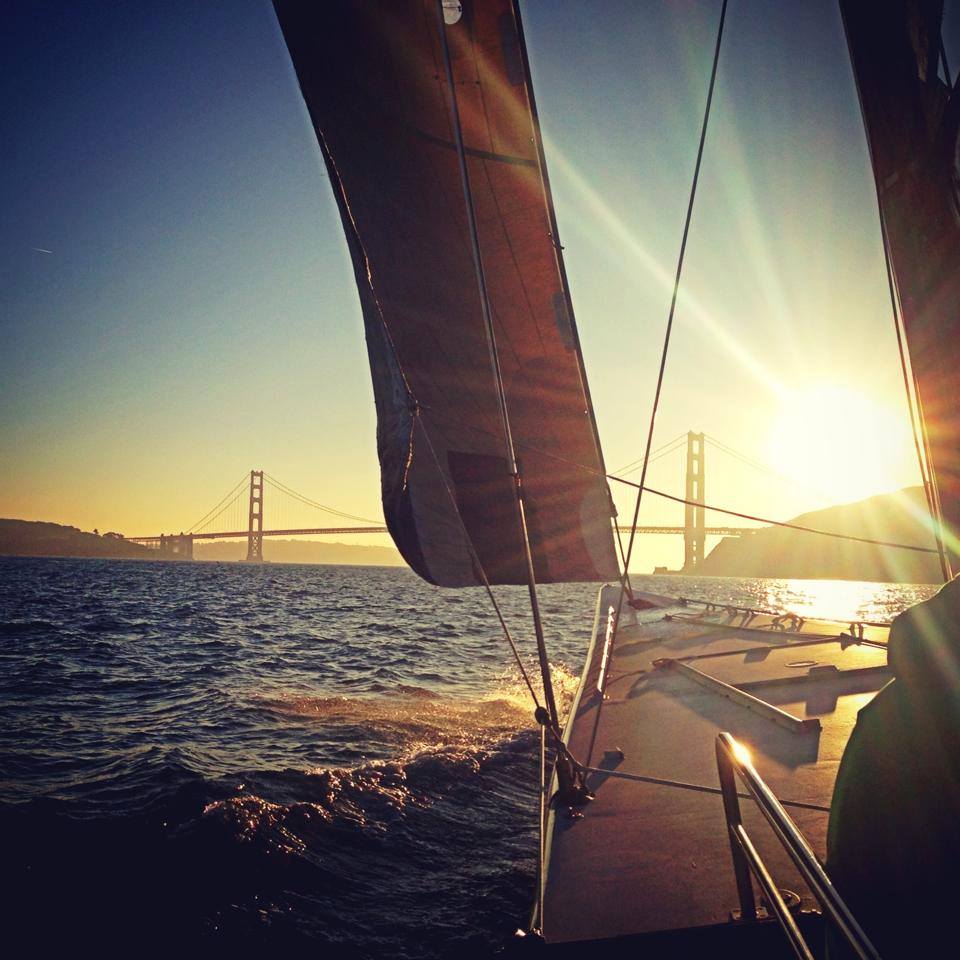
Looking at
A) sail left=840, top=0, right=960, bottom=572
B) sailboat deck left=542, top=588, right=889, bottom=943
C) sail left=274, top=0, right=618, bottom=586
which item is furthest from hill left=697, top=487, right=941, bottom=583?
sail left=840, top=0, right=960, bottom=572

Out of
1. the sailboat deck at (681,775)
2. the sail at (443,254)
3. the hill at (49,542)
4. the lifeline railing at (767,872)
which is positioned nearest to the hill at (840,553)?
the sailboat deck at (681,775)

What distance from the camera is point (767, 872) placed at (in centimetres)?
175

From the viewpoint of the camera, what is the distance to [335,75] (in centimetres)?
396

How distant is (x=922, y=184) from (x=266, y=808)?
6617 millimetres

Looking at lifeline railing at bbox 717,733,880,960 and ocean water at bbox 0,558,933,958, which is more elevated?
lifeline railing at bbox 717,733,880,960

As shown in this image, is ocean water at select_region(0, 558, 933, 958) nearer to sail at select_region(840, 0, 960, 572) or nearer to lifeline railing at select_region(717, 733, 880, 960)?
lifeline railing at select_region(717, 733, 880, 960)

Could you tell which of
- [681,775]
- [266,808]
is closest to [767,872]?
[681,775]

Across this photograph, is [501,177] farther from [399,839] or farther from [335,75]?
[399,839]

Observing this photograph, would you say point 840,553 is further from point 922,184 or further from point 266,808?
point 922,184

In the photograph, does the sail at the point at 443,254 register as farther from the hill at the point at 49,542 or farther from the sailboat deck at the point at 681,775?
the hill at the point at 49,542

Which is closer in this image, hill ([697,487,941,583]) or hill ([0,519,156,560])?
hill ([697,487,941,583])

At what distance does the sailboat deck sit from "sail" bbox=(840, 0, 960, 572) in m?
1.65

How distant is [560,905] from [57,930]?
3539 millimetres

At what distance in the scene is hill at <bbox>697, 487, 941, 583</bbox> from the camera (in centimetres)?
10944
